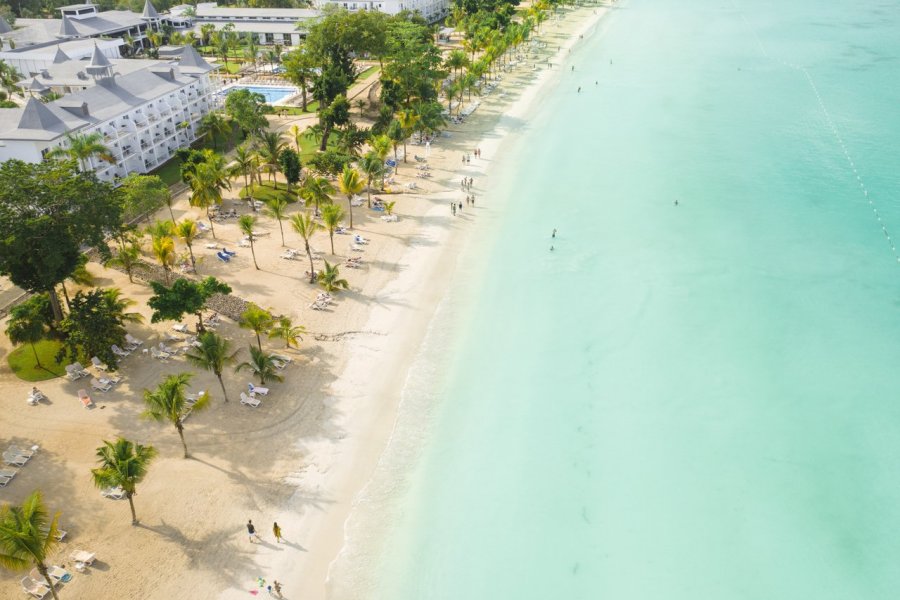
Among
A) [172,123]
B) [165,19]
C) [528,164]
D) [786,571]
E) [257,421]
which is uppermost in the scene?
[165,19]

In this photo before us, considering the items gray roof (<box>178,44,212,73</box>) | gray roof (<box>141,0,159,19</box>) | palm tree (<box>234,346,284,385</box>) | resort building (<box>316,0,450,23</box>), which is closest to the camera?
palm tree (<box>234,346,284,385</box>)

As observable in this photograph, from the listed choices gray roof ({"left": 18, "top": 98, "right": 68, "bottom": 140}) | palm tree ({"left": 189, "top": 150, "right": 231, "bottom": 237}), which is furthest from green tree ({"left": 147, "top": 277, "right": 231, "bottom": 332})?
gray roof ({"left": 18, "top": 98, "right": 68, "bottom": 140})

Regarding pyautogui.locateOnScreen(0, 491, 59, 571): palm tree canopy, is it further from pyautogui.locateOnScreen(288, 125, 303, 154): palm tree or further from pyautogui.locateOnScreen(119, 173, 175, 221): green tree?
pyautogui.locateOnScreen(288, 125, 303, 154): palm tree

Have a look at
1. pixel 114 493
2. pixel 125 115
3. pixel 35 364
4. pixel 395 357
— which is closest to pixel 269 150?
pixel 125 115

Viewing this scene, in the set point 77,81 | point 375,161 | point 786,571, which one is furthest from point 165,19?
point 786,571

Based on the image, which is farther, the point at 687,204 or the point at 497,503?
the point at 687,204

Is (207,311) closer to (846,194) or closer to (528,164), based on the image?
(528,164)
